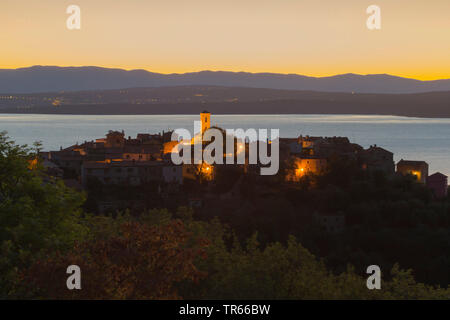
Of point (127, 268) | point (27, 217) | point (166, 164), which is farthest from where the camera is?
point (166, 164)

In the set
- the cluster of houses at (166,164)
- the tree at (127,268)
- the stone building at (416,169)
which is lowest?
the stone building at (416,169)

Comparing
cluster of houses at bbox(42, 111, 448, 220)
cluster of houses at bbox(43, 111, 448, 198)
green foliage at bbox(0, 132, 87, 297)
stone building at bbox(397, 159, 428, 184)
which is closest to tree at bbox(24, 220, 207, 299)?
green foliage at bbox(0, 132, 87, 297)

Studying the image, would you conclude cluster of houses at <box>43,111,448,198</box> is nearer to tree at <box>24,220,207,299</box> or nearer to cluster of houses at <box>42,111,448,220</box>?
cluster of houses at <box>42,111,448,220</box>

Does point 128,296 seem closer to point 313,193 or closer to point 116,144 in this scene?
point 313,193

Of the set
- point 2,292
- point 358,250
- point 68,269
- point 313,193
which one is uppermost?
point 68,269

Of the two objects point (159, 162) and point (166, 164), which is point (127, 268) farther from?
point (159, 162)

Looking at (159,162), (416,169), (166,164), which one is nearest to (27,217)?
(166,164)

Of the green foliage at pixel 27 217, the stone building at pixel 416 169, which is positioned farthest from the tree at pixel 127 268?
the stone building at pixel 416 169

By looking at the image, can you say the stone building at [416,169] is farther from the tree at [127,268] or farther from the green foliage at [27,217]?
the tree at [127,268]

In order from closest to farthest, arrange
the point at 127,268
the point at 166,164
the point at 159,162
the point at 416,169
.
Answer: the point at 127,268, the point at 166,164, the point at 159,162, the point at 416,169

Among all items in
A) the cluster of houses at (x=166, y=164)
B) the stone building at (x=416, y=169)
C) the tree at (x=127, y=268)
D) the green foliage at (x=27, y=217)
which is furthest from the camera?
the stone building at (x=416, y=169)
